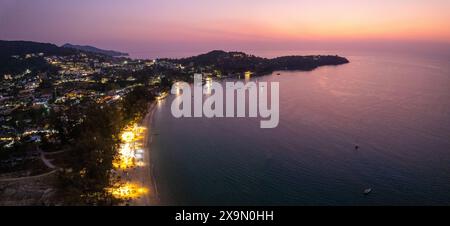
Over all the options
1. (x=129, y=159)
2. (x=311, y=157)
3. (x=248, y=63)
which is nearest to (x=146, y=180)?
(x=129, y=159)

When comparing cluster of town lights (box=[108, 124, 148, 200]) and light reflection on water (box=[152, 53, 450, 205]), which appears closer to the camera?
cluster of town lights (box=[108, 124, 148, 200])

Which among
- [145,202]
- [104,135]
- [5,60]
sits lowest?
[145,202]

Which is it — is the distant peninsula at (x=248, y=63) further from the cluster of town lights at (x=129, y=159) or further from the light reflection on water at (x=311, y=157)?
the cluster of town lights at (x=129, y=159)

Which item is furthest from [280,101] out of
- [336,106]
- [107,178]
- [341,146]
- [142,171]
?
[107,178]

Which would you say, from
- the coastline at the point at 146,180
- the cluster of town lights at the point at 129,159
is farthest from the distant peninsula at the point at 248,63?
the coastline at the point at 146,180

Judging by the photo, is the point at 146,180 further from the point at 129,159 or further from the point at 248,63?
the point at 248,63

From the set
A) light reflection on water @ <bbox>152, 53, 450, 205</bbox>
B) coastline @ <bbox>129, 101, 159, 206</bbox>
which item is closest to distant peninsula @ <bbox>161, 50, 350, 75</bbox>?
light reflection on water @ <bbox>152, 53, 450, 205</bbox>

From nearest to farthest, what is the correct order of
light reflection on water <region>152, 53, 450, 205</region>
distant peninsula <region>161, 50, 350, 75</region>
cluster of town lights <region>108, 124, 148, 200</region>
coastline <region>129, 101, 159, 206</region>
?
coastline <region>129, 101, 159, 206</region>
cluster of town lights <region>108, 124, 148, 200</region>
light reflection on water <region>152, 53, 450, 205</region>
distant peninsula <region>161, 50, 350, 75</region>

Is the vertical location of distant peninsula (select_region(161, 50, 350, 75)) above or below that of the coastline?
above

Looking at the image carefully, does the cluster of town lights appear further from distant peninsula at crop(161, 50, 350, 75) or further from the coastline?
distant peninsula at crop(161, 50, 350, 75)

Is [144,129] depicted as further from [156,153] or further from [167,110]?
[167,110]

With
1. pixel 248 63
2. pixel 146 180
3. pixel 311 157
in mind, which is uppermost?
pixel 248 63
